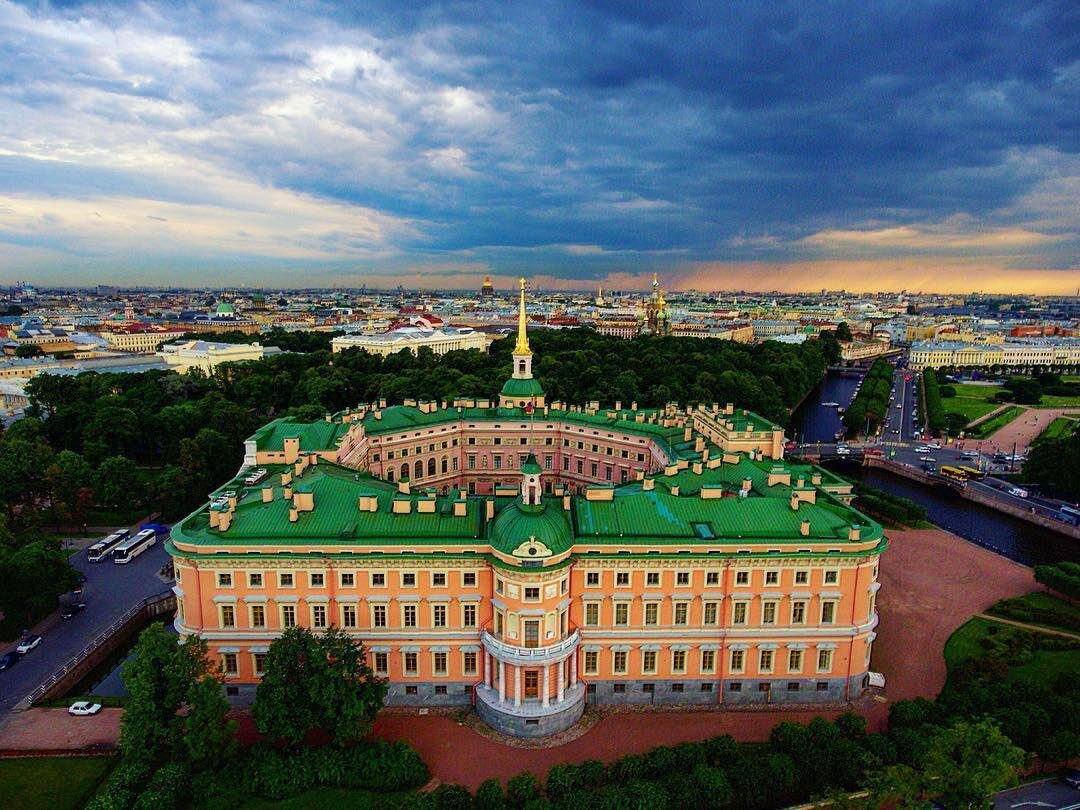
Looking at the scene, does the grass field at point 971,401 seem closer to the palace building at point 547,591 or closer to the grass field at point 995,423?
the grass field at point 995,423

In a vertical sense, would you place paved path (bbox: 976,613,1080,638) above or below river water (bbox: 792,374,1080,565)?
above

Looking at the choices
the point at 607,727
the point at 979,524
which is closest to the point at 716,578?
the point at 607,727

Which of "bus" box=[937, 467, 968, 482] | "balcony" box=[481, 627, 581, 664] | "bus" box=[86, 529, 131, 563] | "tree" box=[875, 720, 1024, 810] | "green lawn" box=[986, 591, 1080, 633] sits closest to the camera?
"tree" box=[875, 720, 1024, 810]

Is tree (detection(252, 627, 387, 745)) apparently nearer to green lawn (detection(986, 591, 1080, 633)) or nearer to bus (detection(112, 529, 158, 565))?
bus (detection(112, 529, 158, 565))

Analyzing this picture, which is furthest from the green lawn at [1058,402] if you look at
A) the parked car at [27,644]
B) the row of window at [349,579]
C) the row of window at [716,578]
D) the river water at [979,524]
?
the parked car at [27,644]

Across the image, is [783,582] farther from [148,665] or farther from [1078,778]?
[148,665]

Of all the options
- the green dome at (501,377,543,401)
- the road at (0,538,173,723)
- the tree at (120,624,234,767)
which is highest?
the green dome at (501,377,543,401)

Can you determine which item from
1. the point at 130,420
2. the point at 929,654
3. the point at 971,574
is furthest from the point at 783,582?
the point at 130,420

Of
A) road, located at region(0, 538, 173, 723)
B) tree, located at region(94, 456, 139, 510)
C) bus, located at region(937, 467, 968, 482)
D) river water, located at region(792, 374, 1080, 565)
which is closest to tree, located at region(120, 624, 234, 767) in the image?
road, located at region(0, 538, 173, 723)
